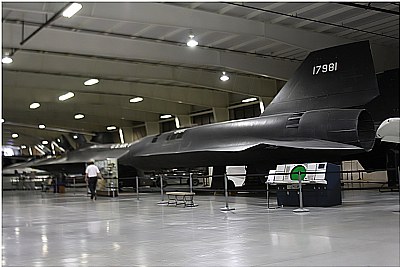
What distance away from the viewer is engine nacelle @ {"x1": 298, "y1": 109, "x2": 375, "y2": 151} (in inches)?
426

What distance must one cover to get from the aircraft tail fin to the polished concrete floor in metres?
3.47

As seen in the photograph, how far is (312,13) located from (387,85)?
9.81 ft

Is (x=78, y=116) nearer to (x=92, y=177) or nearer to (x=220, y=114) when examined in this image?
(x=220, y=114)

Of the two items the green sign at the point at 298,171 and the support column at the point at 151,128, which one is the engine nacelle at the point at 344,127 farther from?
the support column at the point at 151,128

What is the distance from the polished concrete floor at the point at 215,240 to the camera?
4.47 m

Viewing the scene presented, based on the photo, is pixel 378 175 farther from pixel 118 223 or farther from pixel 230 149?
pixel 118 223

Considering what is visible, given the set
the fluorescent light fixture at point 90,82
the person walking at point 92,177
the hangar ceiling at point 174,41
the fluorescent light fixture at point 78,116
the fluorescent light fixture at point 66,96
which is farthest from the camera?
the fluorescent light fixture at point 78,116

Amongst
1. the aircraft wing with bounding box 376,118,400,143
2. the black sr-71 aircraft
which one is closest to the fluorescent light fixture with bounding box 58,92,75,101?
the black sr-71 aircraft

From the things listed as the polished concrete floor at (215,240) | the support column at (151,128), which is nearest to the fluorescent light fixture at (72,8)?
the polished concrete floor at (215,240)

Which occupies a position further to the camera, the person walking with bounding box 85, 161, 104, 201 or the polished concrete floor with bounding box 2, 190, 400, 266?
the person walking with bounding box 85, 161, 104, 201

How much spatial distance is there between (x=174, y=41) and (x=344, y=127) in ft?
23.9

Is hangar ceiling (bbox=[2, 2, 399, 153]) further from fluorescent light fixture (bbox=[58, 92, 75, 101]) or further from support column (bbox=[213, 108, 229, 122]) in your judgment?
support column (bbox=[213, 108, 229, 122])

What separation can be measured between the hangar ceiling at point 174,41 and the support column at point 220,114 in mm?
2338

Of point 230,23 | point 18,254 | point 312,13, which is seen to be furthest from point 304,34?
point 18,254
